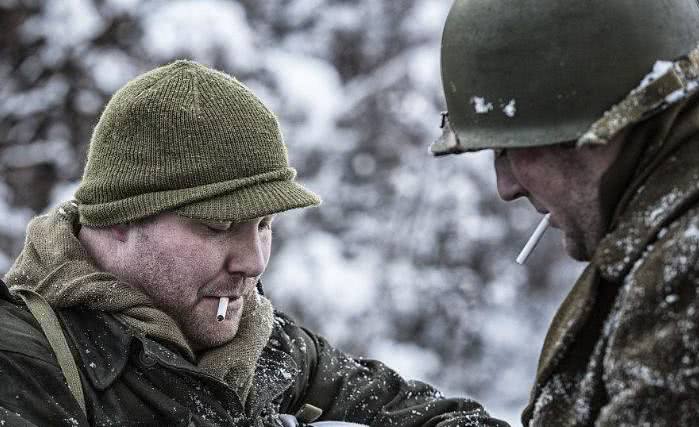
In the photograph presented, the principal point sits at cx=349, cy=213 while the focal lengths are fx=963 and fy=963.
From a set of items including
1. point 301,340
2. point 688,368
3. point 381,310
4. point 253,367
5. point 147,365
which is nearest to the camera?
point 688,368

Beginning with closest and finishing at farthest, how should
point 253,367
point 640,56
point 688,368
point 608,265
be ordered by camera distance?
point 688,368
point 608,265
point 640,56
point 253,367

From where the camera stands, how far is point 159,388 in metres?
2.46

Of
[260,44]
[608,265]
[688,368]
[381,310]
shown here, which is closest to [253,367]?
[608,265]

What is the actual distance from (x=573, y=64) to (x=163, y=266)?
4.09ft

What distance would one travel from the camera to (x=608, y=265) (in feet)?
5.71

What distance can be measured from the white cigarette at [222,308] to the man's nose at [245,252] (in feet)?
0.26

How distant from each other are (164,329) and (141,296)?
12 cm

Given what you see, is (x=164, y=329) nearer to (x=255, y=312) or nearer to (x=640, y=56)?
(x=255, y=312)

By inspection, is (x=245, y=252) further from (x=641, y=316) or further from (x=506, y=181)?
(x=641, y=316)

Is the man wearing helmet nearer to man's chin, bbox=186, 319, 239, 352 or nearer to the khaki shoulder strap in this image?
man's chin, bbox=186, 319, 239, 352

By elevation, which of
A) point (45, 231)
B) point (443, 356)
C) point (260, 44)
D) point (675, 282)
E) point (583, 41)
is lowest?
Result: point (675, 282)

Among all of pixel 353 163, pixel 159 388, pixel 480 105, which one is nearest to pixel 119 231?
pixel 159 388

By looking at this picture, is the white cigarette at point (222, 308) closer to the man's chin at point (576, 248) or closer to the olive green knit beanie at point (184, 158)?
the olive green knit beanie at point (184, 158)

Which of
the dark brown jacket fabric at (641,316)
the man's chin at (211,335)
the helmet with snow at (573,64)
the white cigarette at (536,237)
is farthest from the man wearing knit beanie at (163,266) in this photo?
the dark brown jacket fabric at (641,316)
